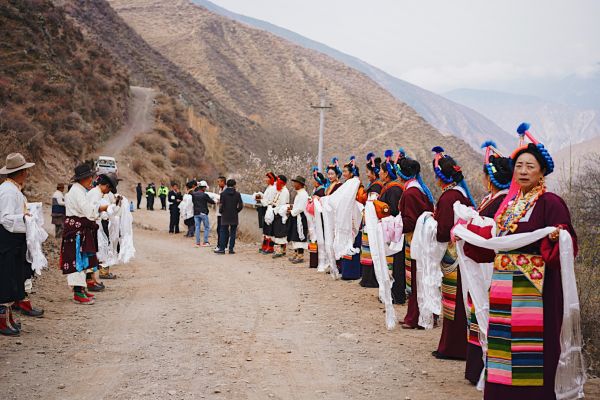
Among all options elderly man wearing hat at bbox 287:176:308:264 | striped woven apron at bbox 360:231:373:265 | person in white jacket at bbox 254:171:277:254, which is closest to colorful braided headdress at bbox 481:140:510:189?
striped woven apron at bbox 360:231:373:265

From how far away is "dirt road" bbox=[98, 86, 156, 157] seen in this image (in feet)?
156

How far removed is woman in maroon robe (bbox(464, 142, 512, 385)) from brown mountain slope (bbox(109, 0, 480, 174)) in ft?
224

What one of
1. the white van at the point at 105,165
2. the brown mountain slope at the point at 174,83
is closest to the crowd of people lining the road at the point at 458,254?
the white van at the point at 105,165

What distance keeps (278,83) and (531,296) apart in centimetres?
9256

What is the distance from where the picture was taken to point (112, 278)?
1229 cm

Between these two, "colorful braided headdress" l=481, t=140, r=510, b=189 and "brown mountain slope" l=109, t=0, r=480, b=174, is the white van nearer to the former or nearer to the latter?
"colorful braided headdress" l=481, t=140, r=510, b=189

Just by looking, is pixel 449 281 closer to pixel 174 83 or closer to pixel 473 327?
pixel 473 327

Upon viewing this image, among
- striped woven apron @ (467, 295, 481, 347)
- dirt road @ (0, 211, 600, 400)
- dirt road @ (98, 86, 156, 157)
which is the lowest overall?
dirt road @ (0, 211, 600, 400)

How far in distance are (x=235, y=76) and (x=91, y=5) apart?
2403cm

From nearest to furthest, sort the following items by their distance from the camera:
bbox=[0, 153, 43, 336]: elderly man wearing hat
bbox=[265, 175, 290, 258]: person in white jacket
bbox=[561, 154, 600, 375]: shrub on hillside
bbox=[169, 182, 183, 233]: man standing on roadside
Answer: bbox=[0, 153, 43, 336]: elderly man wearing hat < bbox=[561, 154, 600, 375]: shrub on hillside < bbox=[265, 175, 290, 258]: person in white jacket < bbox=[169, 182, 183, 233]: man standing on roadside

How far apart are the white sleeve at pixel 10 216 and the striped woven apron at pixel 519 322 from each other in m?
5.39

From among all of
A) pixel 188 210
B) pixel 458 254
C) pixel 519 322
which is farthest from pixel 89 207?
pixel 188 210

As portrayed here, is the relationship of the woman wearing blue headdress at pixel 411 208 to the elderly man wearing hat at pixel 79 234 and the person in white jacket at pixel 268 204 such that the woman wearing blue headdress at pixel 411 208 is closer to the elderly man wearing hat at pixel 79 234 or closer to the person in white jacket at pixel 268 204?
the elderly man wearing hat at pixel 79 234

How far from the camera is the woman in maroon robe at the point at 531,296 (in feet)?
15.0
